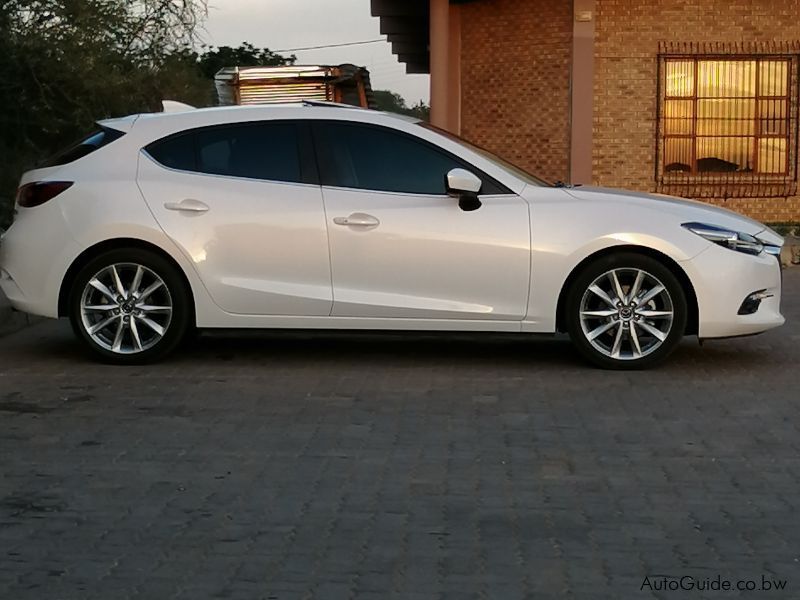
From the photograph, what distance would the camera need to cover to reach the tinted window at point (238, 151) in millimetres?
8250

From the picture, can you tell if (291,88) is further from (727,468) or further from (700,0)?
(727,468)

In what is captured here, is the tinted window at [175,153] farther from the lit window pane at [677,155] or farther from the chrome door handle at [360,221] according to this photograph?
the lit window pane at [677,155]

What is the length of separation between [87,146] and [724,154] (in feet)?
38.4

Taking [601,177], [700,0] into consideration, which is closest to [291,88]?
[601,177]

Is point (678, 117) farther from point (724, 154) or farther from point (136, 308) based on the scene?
point (136, 308)

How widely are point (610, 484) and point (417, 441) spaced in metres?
1.14

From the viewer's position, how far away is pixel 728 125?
17812 mm

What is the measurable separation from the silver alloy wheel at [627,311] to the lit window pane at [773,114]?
35.4ft

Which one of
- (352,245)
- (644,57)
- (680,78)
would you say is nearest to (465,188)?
(352,245)

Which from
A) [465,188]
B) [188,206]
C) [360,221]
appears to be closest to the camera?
[465,188]

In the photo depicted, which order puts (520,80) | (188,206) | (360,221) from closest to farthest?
(360,221), (188,206), (520,80)

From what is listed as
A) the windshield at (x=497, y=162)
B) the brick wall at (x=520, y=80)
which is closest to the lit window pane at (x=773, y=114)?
the brick wall at (x=520, y=80)

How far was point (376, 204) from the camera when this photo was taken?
26.3ft

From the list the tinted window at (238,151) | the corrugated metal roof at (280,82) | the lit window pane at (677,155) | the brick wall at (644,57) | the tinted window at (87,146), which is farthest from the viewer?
the corrugated metal roof at (280,82)
